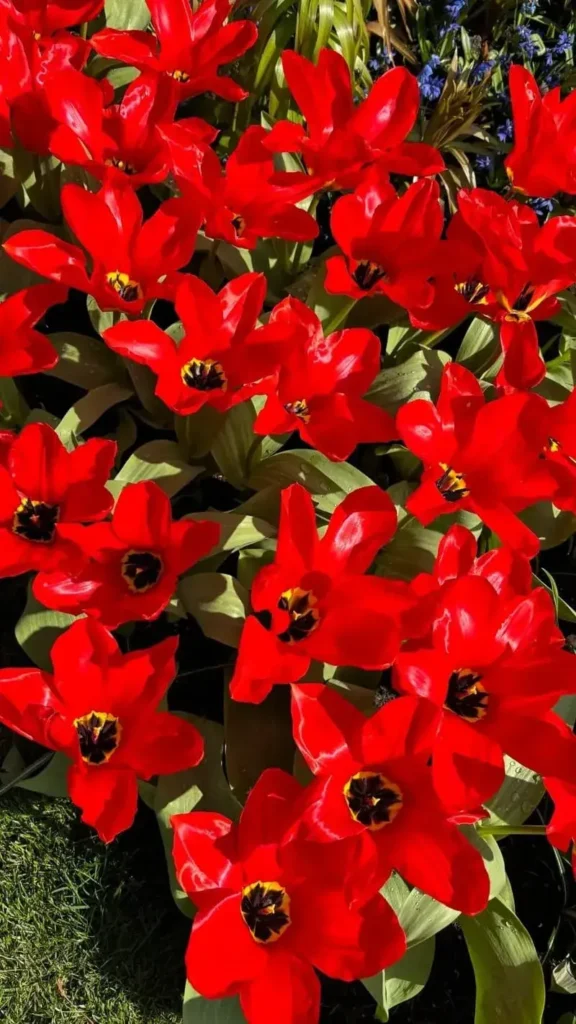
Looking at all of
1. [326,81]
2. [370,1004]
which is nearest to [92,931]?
[370,1004]

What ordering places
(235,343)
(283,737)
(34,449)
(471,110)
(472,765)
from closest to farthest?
(472,765) → (34,449) → (235,343) → (283,737) → (471,110)

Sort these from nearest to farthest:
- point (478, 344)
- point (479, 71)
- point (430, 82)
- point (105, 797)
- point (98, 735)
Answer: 1. point (105, 797)
2. point (98, 735)
3. point (478, 344)
4. point (479, 71)
5. point (430, 82)

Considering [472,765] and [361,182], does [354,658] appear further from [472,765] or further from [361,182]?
[361,182]

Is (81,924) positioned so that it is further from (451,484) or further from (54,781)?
(451,484)

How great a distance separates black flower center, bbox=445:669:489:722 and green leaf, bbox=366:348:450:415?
60 cm

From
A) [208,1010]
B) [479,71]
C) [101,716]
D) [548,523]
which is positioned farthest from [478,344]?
[208,1010]

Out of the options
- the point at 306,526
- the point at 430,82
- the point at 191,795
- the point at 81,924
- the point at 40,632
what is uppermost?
the point at 430,82

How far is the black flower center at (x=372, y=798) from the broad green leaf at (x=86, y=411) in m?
0.75

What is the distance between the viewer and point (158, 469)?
147 cm

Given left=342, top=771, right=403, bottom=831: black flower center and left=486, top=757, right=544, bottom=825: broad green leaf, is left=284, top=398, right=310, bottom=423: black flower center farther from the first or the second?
left=486, top=757, right=544, bottom=825: broad green leaf

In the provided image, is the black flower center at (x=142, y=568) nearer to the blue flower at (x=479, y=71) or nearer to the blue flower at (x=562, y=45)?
the blue flower at (x=479, y=71)

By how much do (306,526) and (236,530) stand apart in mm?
269

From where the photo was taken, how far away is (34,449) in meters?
1.17

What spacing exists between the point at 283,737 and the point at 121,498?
531mm
